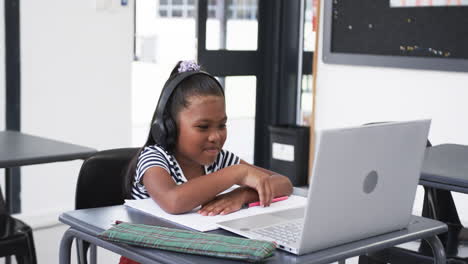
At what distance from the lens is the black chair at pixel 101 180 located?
66.7 inches

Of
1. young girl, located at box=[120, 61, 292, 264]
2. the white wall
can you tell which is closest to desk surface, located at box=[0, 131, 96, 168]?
young girl, located at box=[120, 61, 292, 264]

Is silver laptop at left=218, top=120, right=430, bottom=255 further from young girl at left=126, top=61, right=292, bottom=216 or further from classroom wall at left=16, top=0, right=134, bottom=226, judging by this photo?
classroom wall at left=16, top=0, right=134, bottom=226

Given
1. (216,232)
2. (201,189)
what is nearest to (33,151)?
(201,189)

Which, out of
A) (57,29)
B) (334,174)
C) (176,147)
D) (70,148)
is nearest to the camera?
(334,174)

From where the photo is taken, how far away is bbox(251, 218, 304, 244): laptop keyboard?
117 cm

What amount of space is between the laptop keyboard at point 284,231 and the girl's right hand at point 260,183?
6.1 inches

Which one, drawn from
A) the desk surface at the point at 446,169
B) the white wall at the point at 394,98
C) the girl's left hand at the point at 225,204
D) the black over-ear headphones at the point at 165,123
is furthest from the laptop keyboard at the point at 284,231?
the white wall at the point at 394,98

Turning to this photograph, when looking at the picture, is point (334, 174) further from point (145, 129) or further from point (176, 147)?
point (145, 129)

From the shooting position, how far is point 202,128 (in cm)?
158

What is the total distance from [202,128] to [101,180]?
33 centimetres

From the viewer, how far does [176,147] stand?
63.9 inches

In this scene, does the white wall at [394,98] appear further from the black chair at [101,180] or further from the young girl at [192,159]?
the black chair at [101,180]

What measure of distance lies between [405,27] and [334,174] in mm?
3044

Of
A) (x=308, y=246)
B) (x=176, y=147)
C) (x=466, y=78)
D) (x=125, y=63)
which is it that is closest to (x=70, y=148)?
(x=176, y=147)
